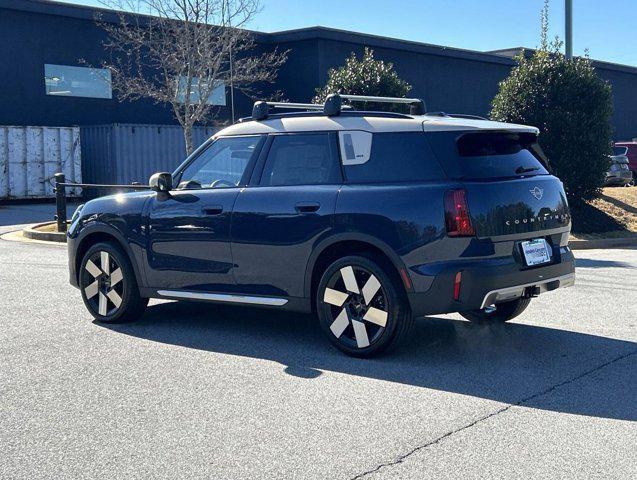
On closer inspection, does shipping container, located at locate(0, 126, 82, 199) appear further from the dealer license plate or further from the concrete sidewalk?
the dealer license plate

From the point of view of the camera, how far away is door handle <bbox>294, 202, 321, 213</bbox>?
6.53 meters

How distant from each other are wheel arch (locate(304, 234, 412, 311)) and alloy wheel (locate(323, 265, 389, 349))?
157mm

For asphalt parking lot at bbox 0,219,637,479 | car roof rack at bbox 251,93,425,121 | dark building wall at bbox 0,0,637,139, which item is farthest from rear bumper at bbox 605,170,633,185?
→ car roof rack at bbox 251,93,425,121

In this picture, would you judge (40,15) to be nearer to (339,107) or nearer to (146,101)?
(146,101)

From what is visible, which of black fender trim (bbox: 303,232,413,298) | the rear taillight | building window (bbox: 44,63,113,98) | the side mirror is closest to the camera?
the rear taillight

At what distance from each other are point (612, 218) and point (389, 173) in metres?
12.7

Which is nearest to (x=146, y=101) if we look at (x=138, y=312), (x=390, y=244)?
(x=138, y=312)

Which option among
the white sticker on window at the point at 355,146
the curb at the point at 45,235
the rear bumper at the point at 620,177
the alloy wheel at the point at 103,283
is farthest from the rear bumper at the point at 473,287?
the rear bumper at the point at 620,177

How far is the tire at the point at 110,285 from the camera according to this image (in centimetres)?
773

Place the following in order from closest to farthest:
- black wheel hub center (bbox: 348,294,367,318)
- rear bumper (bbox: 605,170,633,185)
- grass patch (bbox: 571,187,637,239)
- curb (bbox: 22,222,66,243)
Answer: black wheel hub center (bbox: 348,294,367,318) → curb (bbox: 22,222,66,243) → grass patch (bbox: 571,187,637,239) → rear bumper (bbox: 605,170,633,185)

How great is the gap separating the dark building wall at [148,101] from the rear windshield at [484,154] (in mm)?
25409

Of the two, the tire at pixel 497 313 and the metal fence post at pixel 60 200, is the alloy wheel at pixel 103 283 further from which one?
the metal fence post at pixel 60 200

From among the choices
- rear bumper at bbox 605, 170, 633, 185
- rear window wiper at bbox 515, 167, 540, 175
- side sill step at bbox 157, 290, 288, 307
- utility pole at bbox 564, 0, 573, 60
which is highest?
utility pole at bbox 564, 0, 573, 60

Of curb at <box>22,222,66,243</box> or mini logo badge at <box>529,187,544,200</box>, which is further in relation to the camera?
curb at <box>22,222,66,243</box>
